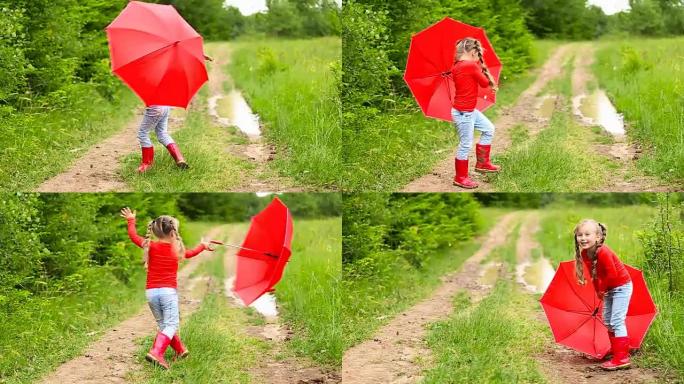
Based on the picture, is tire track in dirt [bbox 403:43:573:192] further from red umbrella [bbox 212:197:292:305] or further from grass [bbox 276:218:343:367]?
red umbrella [bbox 212:197:292:305]

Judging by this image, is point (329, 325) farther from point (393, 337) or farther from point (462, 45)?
point (462, 45)

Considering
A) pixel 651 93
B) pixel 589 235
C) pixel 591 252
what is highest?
pixel 651 93

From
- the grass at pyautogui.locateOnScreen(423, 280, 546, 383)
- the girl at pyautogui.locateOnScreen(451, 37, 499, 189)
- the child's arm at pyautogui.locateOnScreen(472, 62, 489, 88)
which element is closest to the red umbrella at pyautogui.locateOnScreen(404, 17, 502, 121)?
the girl at pyautogui.locateOnScreen(451, 37, 499, 189)

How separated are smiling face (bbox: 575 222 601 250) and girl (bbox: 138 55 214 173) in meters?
4.69

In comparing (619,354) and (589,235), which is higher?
(589,235)

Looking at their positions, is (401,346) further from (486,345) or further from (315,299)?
(315,299)

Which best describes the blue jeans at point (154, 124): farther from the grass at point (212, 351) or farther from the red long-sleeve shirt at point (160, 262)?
the grass at point (212, 351)

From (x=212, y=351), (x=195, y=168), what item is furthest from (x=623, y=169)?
(x=212, y=351)

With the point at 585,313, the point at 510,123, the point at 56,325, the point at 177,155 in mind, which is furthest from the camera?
the point at 510,123

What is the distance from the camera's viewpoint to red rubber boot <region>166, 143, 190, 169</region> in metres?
9.49

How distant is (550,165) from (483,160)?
0.95m

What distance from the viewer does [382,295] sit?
10289 millimetres

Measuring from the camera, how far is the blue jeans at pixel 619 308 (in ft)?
25.2

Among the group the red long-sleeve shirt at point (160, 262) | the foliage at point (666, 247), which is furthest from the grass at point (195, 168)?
the foliage at point (666, 247)
